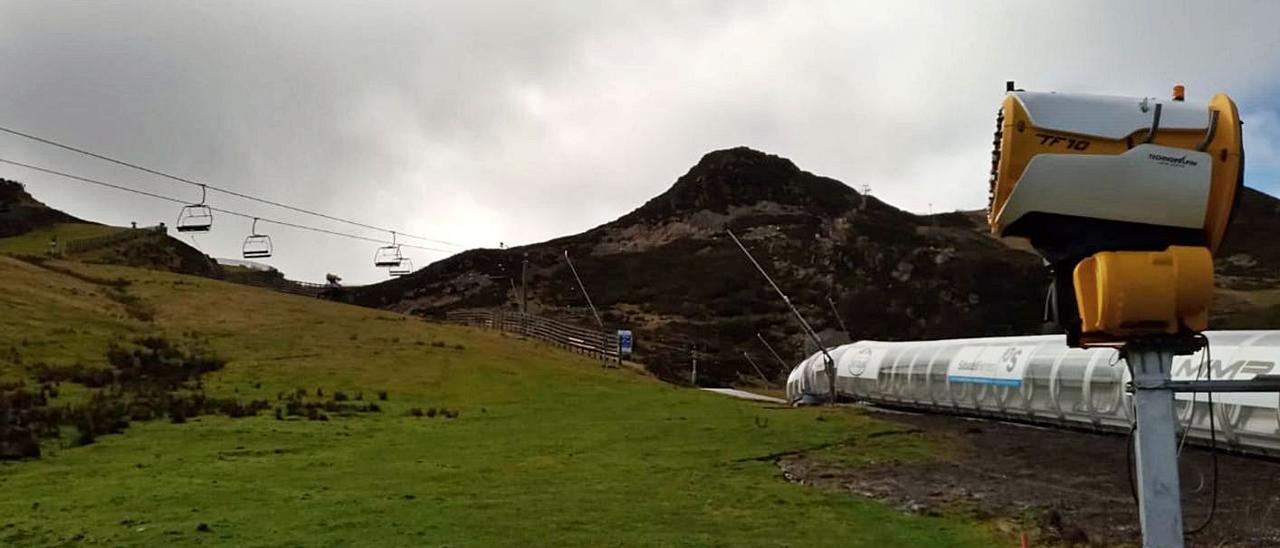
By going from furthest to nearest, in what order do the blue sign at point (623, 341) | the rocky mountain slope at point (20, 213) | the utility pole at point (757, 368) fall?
1. the rocky mountain slope at point (20, 213)
2. the utility pole at point (757, 368)
3. the blue sign at point (623, 341)

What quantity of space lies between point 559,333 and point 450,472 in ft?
141

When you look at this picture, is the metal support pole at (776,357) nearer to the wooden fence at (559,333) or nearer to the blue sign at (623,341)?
the wooden fence at (559,333)

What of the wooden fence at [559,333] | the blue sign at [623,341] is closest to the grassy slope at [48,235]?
the wooden fence at [559,333]

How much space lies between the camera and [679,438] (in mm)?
19906

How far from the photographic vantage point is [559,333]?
57.7 meters

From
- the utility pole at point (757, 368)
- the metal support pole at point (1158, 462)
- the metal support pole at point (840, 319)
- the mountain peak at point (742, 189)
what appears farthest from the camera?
the mountain peak at point (742, 189)

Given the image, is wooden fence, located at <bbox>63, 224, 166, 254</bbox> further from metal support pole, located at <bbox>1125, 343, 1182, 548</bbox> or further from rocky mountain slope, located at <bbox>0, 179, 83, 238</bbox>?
metal support pole, located at <bbox>1125, 343, 1182, 548</bbox>

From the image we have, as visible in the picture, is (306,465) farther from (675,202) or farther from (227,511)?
(675,202)

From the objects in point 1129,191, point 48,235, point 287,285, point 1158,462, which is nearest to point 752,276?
point 287,285

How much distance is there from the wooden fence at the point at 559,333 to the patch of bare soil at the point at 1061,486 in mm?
31439

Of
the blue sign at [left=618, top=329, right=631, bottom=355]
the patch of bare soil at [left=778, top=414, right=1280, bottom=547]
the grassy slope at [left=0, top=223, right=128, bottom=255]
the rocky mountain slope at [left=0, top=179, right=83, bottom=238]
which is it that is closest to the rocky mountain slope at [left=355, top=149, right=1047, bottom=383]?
the blue sign at [left=618, top=329, right=631, bottom=355]

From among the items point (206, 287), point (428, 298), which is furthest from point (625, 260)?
point (206, 287)

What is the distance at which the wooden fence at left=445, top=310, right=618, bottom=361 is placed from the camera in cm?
5122

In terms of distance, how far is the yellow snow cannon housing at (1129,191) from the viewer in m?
3.58
